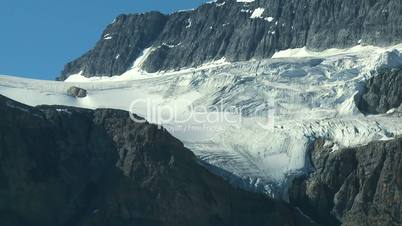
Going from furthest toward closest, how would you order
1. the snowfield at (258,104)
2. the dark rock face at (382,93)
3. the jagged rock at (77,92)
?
the jagged rock at (77,92)
the dark rock face at (382,93)
the snowfield at (258,104)

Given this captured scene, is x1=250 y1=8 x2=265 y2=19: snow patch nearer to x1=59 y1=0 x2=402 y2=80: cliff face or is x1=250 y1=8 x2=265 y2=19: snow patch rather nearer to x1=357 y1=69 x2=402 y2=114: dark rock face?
x1=59 y1=0 x2=402 y2=80: cliff face

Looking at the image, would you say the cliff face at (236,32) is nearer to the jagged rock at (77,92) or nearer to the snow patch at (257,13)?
the snow patch at (257,13)

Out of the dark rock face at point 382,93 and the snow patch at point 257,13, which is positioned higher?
the snow patch at point 257,13

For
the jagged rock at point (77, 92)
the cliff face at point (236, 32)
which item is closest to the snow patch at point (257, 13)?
the cliff face at point (236, 32)

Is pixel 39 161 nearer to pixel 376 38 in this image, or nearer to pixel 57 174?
pixel 57 174

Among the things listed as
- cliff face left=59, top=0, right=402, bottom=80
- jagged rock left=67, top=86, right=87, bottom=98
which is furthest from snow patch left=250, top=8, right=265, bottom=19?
jagged rock left=67, top=86, right=87, bottom=98

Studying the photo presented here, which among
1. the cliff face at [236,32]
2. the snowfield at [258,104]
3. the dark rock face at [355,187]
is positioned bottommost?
the dark rock face at [355,187]
